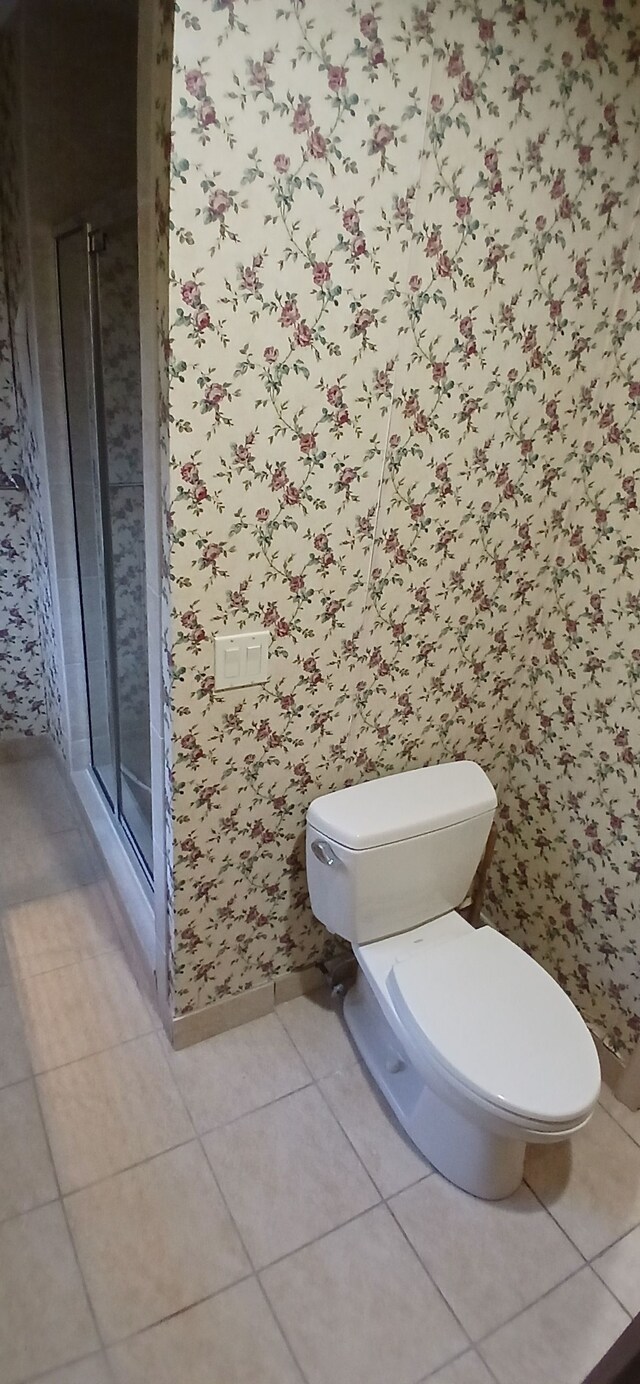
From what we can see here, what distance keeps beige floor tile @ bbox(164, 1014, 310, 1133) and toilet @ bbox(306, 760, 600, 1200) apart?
0.18m

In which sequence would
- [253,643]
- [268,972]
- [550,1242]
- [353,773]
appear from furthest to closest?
[268,972], [353,773], [550,1242], [253,643]

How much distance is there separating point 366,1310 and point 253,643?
122 centimetres

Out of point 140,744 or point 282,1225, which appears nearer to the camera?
point 282,1225

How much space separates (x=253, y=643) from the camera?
137 cm

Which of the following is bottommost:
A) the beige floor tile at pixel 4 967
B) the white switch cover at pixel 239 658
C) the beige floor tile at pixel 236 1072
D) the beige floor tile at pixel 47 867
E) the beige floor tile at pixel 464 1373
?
the beige floor tile at pixel 464 1373

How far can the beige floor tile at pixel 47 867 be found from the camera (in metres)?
2.14

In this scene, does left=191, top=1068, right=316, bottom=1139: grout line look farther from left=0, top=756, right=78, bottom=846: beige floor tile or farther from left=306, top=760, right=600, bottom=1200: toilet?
left=0, top=756, right=78, bottom=846: beige floor tile

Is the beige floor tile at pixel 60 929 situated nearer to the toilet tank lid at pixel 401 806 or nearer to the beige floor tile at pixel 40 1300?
the beige floor tile at pixel 40 1300

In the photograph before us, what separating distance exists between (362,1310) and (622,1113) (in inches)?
29.3

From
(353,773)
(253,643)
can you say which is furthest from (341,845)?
(253,643)

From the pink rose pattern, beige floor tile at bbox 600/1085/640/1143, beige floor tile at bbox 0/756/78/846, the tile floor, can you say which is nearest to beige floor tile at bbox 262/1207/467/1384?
the tile floor

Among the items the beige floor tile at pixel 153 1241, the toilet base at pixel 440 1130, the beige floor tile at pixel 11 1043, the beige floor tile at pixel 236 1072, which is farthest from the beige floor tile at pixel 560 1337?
the beige floor tile at pixel 11 1043

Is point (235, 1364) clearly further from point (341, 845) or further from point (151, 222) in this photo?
point (151, 222)

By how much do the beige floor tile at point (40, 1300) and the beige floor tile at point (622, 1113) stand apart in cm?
116
